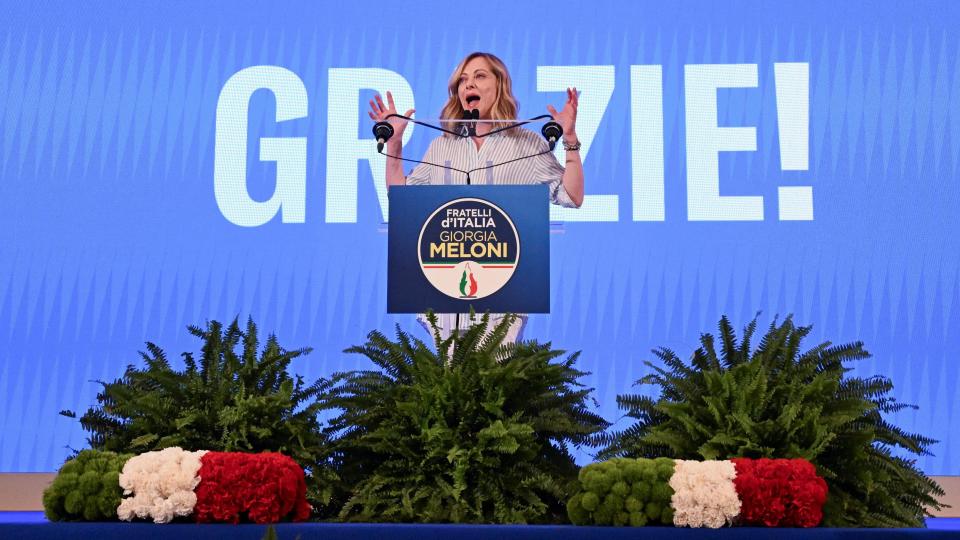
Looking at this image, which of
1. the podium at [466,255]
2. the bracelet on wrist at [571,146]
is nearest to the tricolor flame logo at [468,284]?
the podium at [466,255]

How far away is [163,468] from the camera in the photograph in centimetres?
235

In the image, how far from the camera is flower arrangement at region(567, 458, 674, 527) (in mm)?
2289

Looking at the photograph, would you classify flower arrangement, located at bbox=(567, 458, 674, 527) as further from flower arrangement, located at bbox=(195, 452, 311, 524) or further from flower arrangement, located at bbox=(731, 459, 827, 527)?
flower arrangement, located at bbox=(195, 452, 311, 524)

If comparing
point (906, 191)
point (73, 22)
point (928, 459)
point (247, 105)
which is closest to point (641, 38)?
point (906, 191)

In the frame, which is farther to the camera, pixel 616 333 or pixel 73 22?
pixel 73 22

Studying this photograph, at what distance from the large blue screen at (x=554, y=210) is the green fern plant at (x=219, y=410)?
2737mm

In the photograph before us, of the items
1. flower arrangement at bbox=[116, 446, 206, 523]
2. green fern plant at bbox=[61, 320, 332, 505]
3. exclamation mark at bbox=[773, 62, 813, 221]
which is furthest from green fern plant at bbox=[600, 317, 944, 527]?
exclamation mark at bbox=[773, 62, 813, 221]

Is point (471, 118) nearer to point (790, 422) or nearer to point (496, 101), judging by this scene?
point (496, 101)

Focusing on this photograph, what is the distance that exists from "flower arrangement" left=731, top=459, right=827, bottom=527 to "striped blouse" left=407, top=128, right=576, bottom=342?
5.33ft

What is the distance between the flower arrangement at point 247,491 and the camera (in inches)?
91.2

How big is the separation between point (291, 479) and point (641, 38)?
12.6 feet

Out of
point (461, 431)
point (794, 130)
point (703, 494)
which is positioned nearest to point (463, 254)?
point (461, 431)

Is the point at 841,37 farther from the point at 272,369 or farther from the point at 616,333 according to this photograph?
the point at 272,369

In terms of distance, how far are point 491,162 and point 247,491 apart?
6.28 ft
